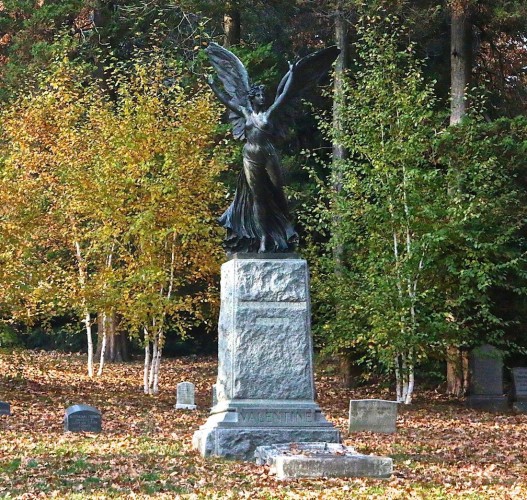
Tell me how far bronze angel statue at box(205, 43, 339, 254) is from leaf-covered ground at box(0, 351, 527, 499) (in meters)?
2.87

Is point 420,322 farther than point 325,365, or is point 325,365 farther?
point 325,365

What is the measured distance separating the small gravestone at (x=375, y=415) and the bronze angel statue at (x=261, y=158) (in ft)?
12.2

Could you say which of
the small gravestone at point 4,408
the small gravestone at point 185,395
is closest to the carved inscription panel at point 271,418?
the small gravestone at point 4,408

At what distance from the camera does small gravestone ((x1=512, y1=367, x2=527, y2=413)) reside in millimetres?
22797

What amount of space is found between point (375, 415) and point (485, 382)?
7.22 meters

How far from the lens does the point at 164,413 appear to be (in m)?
19.5

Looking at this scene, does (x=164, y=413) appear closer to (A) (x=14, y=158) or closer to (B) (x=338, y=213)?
(B) (x=338, y=213)

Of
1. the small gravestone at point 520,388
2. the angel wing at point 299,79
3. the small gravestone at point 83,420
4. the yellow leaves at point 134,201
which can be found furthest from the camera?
the small gravestone at point 520,388

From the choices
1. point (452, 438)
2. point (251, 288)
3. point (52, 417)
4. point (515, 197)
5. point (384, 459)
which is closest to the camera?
point (384, 459)

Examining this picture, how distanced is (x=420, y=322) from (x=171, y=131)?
6.50 meters

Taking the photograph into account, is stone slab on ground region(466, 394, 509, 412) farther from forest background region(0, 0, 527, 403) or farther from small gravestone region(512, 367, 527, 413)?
forest background region(0, 0, 527, 403)

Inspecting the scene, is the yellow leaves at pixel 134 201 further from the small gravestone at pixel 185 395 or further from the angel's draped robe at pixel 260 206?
the angel's draped robe at pixel 260 206

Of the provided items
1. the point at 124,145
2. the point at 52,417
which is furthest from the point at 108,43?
the point at 52,417

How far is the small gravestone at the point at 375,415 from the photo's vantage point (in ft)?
54.7
